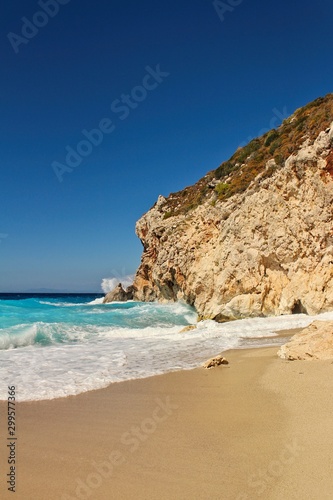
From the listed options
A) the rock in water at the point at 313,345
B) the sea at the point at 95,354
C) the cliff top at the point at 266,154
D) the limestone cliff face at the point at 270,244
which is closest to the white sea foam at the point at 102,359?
the sea at the point at 95,354

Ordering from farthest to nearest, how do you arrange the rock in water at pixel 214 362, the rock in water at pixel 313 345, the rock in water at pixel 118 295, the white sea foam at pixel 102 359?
the rock in water at pixel 118 295, the rock in water at pixel 214 362, the rock in water at pixel 313 345, the white sea foam at pixel 102 359

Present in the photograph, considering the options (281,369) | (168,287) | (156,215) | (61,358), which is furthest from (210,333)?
(156,215)

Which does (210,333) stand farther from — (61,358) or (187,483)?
(187,483)

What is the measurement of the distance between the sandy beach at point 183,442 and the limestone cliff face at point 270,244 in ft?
44.7

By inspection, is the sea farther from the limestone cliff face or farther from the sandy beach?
the limestone cliff face

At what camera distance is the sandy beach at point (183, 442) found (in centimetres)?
303

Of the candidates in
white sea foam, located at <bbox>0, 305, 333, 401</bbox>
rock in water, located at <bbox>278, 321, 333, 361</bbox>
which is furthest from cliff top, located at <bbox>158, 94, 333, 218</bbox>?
rock in water, located at <bbox>278, 321, 333, 361</bbox>

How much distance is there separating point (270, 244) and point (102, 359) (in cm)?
1463

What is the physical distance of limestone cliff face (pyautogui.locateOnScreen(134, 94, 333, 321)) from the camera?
1903cm

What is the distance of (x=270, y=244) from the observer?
71.1 ft

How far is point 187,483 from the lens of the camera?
3.07 metres

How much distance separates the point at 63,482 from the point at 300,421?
265 centimetres

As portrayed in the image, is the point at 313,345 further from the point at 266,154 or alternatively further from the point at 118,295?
the point at 118,295

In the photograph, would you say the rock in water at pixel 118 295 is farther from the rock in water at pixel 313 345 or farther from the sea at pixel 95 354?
the rock in water at pixel 313 345
